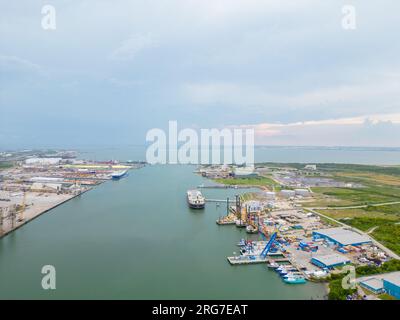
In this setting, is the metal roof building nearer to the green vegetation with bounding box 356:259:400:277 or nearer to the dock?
the green vegetation with bounding box 356:259:400:277

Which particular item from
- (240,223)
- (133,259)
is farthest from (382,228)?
(133,259)

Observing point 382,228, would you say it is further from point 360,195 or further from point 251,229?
point 360,195

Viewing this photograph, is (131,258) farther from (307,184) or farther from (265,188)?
(307,184)

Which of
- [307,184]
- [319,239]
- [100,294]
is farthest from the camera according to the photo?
[307,184]

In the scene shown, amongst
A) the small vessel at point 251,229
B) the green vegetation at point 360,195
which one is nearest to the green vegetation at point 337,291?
the small vessel at point 251,229
